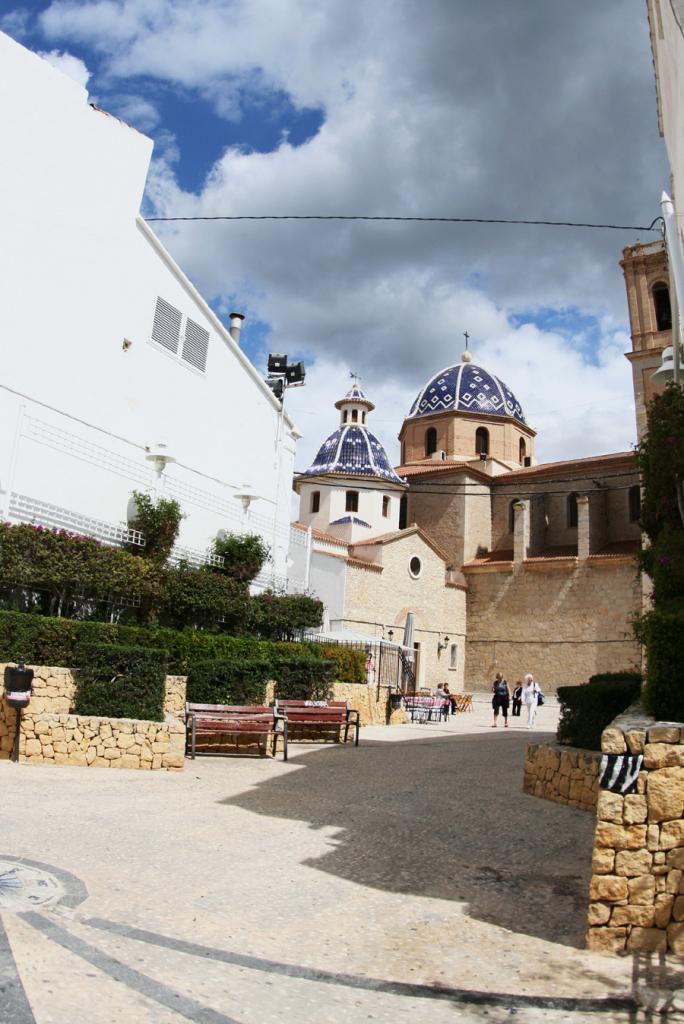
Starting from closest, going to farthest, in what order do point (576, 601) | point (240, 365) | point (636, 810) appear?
point (636, 810)
point (240, 365)
point (576, 601)

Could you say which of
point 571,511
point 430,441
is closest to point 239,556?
point 571,511

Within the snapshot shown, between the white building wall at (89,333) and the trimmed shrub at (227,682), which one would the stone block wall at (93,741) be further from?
the white building wall at (89,333)

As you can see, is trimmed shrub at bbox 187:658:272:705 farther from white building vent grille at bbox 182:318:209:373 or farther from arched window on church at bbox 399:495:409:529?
arched window on church at bbox 399:495:409:529

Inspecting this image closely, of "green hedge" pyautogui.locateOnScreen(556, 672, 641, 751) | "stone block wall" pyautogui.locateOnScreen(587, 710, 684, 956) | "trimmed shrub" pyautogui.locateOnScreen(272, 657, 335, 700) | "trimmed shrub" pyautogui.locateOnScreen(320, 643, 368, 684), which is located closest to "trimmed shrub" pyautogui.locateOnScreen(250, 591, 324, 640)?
"trimmed shrub" pyautogui.locateOnScreen(320, 643, 368, 684)

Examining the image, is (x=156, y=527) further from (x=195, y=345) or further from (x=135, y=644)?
(x=195, y=345)

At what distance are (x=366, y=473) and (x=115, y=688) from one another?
24.1 m

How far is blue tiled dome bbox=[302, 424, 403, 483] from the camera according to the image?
1328 inches

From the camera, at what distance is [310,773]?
1001cm

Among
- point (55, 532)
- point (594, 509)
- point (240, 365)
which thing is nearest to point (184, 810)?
point (55, 532)

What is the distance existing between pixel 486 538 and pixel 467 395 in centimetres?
740

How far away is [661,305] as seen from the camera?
103 ft

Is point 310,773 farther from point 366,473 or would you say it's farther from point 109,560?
point 366,473

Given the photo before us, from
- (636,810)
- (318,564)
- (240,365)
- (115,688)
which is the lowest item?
(636,810)

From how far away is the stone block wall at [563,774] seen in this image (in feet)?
26.9
